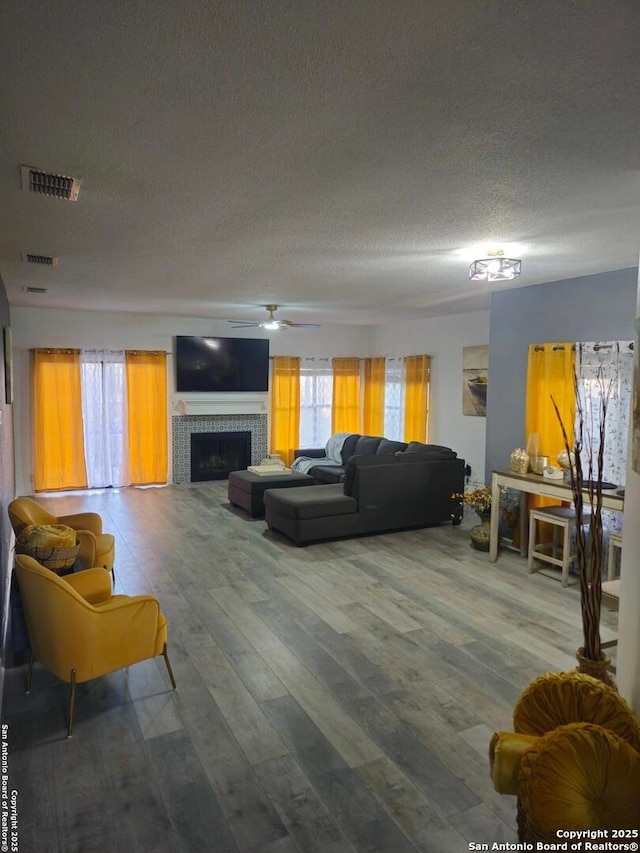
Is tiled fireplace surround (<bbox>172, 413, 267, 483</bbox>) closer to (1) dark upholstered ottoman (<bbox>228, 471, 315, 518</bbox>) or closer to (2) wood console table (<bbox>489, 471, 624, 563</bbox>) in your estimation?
(1) dark upholstered ottoman (<bbox>228, 471, 315, 518</bbox>)

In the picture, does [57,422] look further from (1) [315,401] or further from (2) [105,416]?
Result: (1) [315,401]

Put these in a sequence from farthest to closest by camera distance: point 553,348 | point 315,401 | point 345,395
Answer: point 345,395 < point 315,401 < point 553,348

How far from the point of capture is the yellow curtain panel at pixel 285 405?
933 cm

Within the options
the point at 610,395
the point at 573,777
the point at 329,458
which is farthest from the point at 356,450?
the point at 573,777

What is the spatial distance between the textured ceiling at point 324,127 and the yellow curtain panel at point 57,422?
153 inches

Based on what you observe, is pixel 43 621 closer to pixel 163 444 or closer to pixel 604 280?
pixel 604 280

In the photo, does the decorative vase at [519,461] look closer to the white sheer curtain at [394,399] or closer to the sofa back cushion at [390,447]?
the sofa back cushion at [390,447]

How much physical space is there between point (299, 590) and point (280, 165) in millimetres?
3117

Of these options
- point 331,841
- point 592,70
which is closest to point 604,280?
point 592,70

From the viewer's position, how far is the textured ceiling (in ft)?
4.69

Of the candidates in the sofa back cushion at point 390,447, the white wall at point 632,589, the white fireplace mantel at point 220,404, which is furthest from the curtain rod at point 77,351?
the white wall at point 632,589

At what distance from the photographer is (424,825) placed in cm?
203

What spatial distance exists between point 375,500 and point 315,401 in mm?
4219

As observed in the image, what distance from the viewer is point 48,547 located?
307cm
